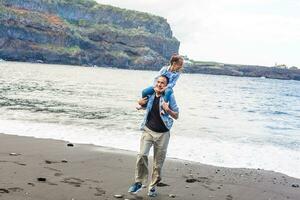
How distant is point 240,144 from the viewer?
726 inches

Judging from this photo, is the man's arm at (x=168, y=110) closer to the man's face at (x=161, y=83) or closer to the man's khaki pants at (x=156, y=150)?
the man's face at (x=161, y=83)

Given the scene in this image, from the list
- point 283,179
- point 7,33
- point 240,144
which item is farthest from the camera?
point 7,33

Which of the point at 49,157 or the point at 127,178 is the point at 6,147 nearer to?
the point at 49,157

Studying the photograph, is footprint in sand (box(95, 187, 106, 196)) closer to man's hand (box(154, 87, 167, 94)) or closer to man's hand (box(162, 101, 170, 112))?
man's hand (box(162, 101, 170, 112))

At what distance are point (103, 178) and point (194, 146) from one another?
275 inches

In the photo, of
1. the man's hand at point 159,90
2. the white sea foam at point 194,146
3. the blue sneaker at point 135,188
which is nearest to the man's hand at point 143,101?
the man's hand at point 159,90

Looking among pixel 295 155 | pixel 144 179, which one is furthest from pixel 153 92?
pixel 295 155

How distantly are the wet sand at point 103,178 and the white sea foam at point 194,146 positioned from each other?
1.23 meters

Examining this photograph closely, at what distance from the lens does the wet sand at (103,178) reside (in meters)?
8.98

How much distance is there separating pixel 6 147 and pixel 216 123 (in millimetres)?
15304

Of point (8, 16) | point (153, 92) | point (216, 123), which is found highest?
point (8, 16)

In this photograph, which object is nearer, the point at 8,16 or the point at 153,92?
the point at 153,92

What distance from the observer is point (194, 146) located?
16891mm

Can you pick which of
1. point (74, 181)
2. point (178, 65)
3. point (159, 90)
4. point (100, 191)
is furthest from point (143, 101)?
point (74, 181)
